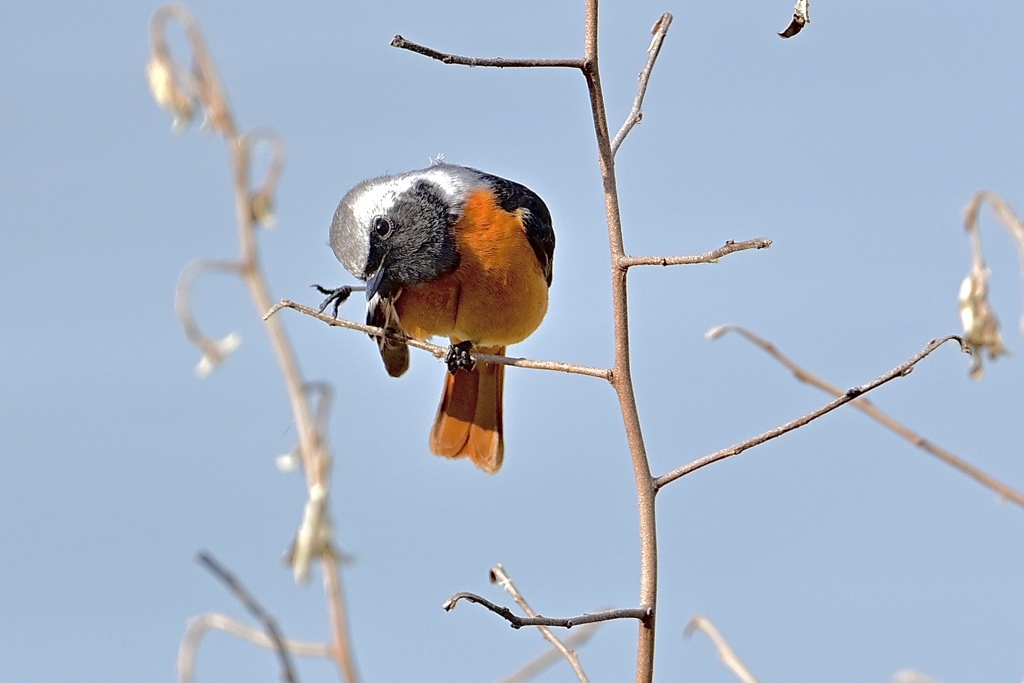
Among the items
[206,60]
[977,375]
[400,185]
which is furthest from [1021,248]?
[206,60]

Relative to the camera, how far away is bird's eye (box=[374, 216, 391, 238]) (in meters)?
4.54

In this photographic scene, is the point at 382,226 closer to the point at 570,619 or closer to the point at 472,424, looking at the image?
the point at 472,424

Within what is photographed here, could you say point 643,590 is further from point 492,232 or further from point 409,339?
point 492,232

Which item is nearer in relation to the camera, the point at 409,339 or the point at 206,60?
the point at 409,339

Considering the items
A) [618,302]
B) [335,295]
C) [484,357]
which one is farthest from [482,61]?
[335,295]

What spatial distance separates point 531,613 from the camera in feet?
7.28

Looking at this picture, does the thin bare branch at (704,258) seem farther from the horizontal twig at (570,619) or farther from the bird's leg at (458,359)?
the bird's leg at (458,359)

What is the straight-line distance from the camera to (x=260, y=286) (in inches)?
140

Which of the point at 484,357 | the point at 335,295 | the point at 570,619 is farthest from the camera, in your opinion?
the point at 335,295

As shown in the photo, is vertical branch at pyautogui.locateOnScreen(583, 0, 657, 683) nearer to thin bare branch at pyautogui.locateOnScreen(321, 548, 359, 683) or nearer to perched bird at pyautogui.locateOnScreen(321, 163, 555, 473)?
thin bare branch at pyautogui.locateOnScreen(321, 548, 359, 683)

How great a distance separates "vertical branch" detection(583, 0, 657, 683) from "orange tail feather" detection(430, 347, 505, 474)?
2892 millimetres

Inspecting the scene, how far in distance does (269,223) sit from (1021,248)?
2238mm

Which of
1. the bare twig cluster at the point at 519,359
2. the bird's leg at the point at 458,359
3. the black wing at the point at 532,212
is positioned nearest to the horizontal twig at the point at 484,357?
the bare twig cluster at the point at 519,359

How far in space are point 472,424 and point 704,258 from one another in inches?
121
